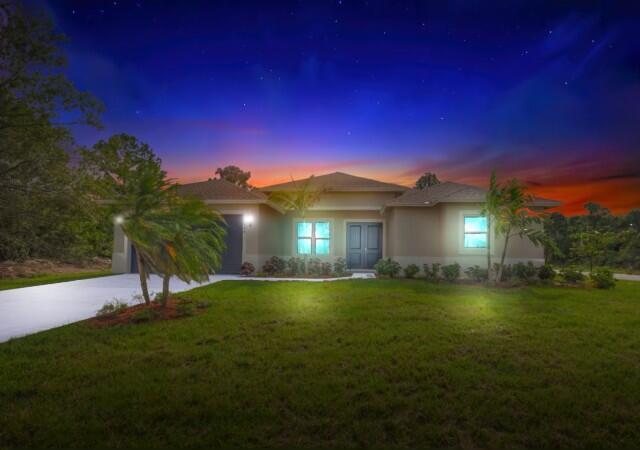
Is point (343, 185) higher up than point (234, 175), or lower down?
lower down

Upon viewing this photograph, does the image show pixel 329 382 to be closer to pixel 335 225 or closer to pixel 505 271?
pixel 505 271

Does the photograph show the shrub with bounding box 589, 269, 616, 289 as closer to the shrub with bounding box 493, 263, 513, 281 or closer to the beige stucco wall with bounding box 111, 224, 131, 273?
the shrub with bounding box 493, 263, 513, 281

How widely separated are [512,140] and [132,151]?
83.5 feet

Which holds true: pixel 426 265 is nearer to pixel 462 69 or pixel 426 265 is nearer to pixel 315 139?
pixel 462 69

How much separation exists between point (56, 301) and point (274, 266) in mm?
7473

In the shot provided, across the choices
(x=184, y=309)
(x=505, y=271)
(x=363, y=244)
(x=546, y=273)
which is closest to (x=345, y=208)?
(x=363, y=244)

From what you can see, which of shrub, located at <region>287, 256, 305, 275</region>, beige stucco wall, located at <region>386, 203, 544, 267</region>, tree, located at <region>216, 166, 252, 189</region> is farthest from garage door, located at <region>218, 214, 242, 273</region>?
tree, located at <region>216, 166, 252, 189</region>

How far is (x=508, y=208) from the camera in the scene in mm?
11289

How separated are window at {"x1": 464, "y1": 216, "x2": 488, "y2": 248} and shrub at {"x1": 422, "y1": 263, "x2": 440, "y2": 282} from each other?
1.44m

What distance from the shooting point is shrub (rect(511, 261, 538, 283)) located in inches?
476

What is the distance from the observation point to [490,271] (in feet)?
37.3

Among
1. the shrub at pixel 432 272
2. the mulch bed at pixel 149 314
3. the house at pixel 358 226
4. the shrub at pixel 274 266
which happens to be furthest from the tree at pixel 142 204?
the shrub at pixel 432 272

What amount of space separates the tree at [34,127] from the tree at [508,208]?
13788 millimetres

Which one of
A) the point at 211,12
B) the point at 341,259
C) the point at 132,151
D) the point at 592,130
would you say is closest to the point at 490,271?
the point at 341,259
